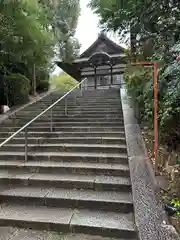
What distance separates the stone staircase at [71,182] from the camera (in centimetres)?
263

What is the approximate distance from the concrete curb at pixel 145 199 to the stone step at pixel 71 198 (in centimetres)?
20

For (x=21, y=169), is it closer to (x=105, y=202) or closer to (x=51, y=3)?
(x=105, y=202)

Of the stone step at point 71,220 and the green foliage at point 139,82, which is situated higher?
the green foliage at point 139,82

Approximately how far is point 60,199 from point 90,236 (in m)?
0.68

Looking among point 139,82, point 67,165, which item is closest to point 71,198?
point 67,165

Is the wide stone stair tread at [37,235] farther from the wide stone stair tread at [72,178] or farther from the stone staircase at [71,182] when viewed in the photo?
the wide stone stair tread at [72,178]

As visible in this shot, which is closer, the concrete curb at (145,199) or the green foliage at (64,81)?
the concrete curb at (145,199)

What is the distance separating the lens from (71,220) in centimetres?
263

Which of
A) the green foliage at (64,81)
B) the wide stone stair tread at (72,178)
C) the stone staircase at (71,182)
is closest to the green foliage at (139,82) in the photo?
the stone staircase at (71,182)

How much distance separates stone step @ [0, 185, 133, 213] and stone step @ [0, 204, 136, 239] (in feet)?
0.23

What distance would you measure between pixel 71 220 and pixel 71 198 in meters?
0.36

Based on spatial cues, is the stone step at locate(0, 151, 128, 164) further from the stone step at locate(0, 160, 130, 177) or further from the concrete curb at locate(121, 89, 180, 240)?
the concrete curb at locate(121, 89, 180, 240)

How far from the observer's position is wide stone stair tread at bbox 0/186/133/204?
115 inches

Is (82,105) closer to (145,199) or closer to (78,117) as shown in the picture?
(78,117)
